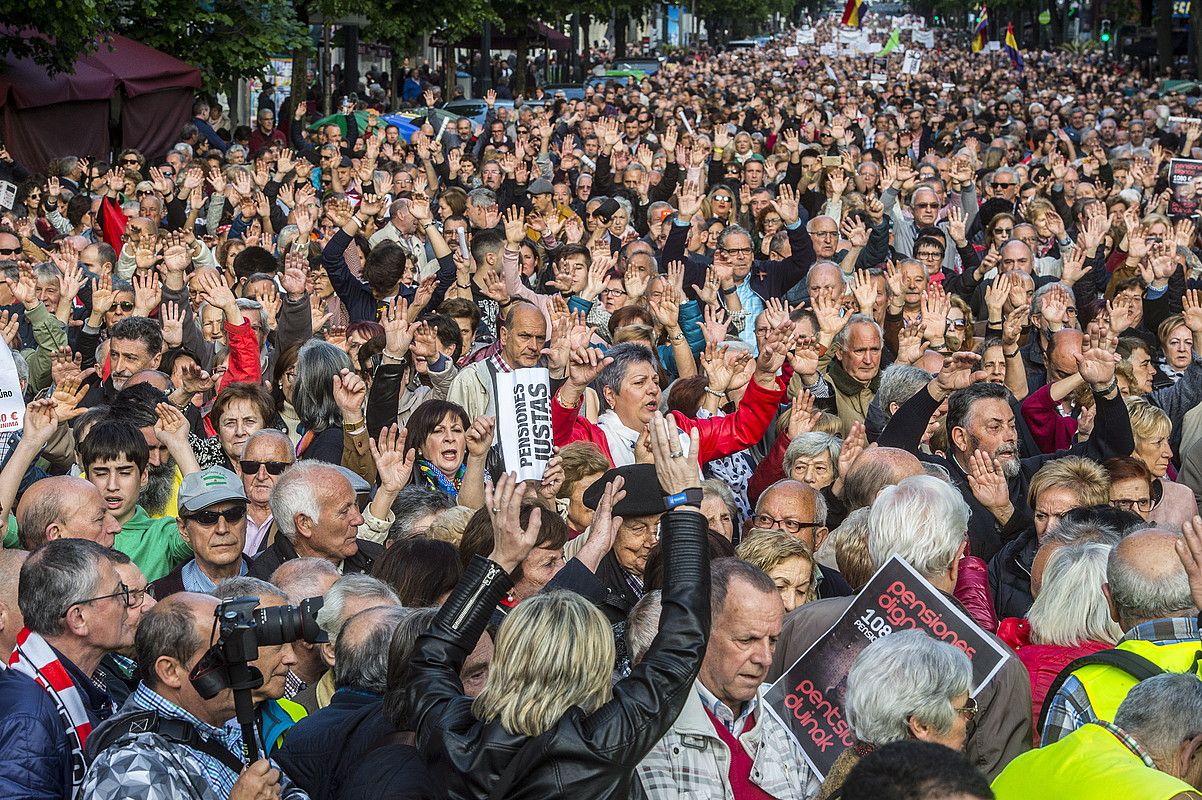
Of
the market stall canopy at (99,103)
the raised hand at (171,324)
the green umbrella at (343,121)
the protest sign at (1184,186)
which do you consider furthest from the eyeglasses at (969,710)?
the green umbrella at (343,121)

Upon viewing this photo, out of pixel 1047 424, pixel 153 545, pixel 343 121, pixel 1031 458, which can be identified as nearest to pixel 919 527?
pixel 1031 458

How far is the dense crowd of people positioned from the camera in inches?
145

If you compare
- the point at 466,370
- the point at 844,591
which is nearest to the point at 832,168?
the point at 466,370

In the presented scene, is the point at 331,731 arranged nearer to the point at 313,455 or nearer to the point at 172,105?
the point at 313,455

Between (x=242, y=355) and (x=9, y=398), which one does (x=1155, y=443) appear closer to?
(x=242, y=355)

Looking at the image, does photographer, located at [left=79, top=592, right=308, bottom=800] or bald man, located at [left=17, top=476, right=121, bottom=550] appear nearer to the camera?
photographer, located at [left=79, top=592, right=308, bottom=800]

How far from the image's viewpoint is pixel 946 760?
9.74 feet

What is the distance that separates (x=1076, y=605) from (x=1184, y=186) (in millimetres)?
11492

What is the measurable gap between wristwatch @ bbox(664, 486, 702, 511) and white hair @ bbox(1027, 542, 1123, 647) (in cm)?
134

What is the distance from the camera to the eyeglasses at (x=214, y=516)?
5.71 metres

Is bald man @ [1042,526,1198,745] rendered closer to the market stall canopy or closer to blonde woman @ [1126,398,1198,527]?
blonde woman @ [1126,398,1198,527]

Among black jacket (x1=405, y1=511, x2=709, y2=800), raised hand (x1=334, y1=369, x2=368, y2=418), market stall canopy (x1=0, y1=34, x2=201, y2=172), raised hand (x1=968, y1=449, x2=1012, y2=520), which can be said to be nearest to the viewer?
black jacket (x1=405, y1=511, x2=709, y2=800)

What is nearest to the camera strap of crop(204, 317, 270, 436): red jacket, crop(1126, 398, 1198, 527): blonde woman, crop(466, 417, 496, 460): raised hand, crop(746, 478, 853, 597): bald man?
crop(746, 478, 853, 597): bald man

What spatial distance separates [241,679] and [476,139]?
770 inches
